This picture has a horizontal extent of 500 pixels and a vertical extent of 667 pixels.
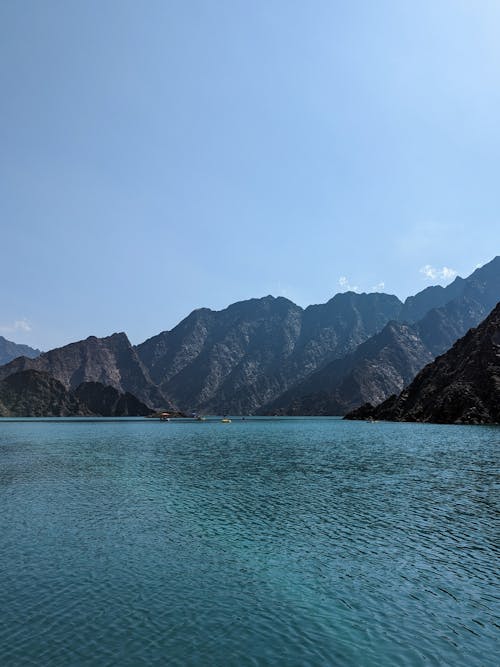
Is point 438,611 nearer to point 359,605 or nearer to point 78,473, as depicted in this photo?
point 359,605

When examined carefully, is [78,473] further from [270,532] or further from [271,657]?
[271,657]

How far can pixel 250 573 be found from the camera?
2978 cm

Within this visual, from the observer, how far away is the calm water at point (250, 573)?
20.3m

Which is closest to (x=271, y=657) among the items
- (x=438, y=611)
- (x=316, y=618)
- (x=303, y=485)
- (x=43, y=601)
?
(x=316, y=618)

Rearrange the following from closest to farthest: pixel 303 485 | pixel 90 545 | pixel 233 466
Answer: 1. pixel 90 545
2. pixel 303 485
3. pixel 233 466

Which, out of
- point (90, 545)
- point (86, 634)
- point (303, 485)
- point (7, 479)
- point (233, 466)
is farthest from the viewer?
A: point (233, 466)

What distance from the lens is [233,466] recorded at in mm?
83938

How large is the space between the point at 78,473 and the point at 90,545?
42421mm

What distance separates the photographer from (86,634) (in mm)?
21312

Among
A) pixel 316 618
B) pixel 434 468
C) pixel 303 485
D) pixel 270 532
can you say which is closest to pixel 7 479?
pixel 303 485

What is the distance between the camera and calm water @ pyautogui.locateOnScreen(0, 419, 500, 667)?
20328 millimetres

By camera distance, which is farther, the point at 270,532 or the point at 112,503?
the point at 112,503

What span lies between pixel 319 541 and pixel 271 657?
17859mm

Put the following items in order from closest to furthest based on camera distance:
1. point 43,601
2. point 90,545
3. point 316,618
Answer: point 316,618 → point 43,601 → point 90,545
